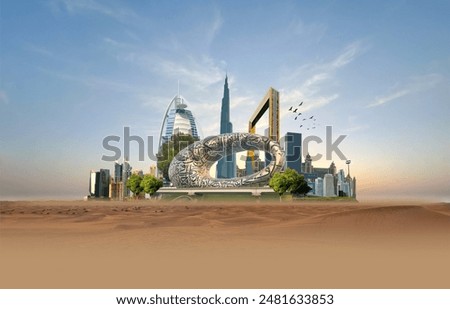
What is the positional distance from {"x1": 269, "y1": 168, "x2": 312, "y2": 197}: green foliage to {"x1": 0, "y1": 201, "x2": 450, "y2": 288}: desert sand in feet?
78.4

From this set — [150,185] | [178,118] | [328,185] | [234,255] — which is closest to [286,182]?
[150,185]

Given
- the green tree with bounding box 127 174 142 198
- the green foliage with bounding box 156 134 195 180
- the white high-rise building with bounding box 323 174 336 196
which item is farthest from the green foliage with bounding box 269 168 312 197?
the white high-rise building with bounding box 323 174 336 196

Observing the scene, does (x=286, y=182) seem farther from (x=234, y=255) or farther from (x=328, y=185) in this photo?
(x=328, y=185)

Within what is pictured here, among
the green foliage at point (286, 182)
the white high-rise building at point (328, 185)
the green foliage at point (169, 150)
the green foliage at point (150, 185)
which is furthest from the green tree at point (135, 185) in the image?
the white high-rise building at point (328, 185)

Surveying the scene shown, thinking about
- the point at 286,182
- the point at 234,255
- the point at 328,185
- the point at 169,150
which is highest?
the point at 169,150

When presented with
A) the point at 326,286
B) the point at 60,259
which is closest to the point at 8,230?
the point at 60,259

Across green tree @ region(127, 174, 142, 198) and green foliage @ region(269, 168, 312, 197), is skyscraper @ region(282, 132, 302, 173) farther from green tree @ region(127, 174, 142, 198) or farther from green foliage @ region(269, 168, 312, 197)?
green tree @ region(127, 174, 142, 198)

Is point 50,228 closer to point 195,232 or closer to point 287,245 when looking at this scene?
point 195,232

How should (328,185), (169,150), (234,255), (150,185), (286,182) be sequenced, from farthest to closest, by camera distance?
(328,185) < (169,150) < (150,185) < (286,182) < (234,255)

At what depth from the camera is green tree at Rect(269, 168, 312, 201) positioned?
33406 mm

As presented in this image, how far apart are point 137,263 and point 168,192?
1309 inches

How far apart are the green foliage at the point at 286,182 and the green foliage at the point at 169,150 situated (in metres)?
21.6

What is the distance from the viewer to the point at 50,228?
30.6 feet

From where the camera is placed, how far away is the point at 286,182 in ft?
110
